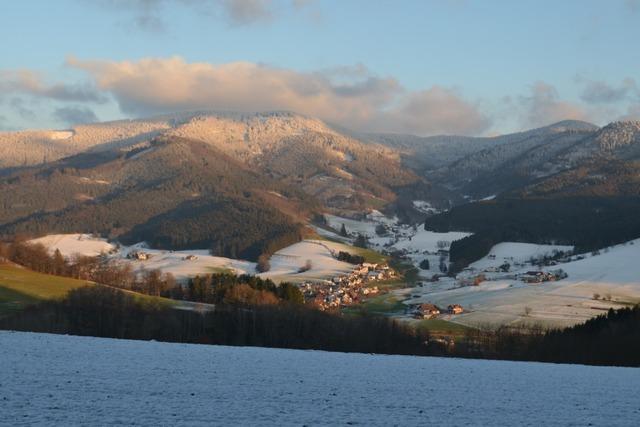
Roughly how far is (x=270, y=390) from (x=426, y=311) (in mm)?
118290

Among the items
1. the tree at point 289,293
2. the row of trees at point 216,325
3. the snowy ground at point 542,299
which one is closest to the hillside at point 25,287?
the row of trees at point 216,325

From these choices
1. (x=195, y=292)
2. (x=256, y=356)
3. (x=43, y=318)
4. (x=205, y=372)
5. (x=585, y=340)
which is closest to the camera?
(x=205, y=372)

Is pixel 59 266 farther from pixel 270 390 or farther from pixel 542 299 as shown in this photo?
pixel 270 390

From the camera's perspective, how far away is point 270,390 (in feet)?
118

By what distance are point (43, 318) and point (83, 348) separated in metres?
39.7

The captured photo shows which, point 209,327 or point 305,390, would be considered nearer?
point 305,390

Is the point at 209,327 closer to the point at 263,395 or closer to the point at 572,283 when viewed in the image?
the point at 263,395

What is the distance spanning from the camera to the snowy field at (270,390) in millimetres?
29031

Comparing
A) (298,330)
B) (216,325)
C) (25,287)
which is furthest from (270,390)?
(25,287)

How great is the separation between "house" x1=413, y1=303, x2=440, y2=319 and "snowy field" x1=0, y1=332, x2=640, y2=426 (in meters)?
92.6

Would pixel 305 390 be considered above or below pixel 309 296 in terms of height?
below

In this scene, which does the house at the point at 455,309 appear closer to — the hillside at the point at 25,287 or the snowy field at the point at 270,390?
the hillside at the point at 25,287

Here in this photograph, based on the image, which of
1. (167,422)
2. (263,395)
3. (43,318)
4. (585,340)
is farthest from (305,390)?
(585,340)

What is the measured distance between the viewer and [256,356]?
53344 millimetres
